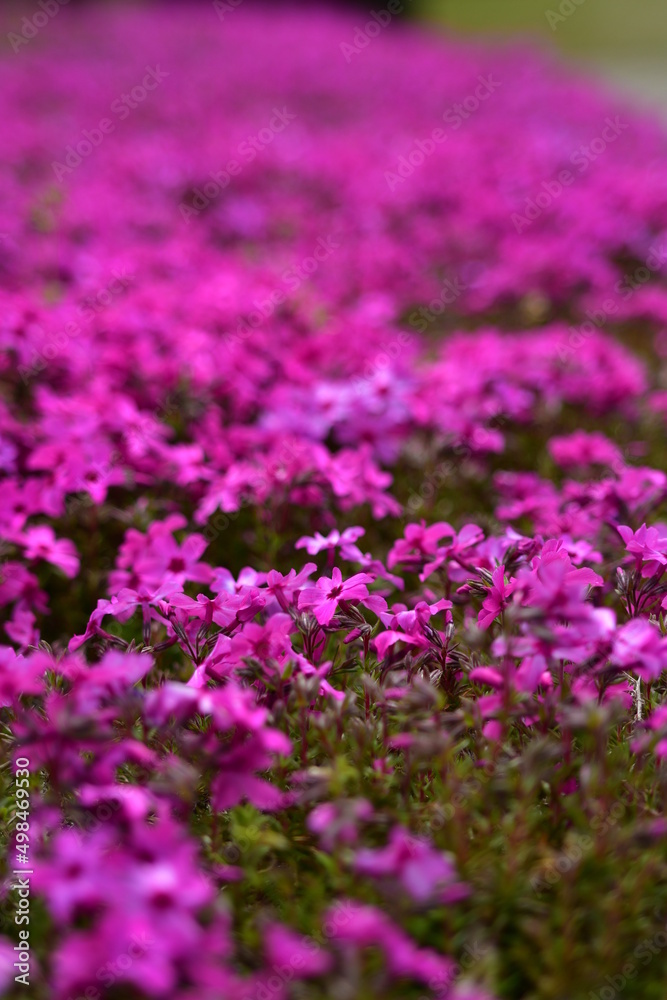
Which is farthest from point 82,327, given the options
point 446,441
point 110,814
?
point 110,814

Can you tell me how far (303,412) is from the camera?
3.65 m

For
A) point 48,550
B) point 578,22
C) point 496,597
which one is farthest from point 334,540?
point 578,22

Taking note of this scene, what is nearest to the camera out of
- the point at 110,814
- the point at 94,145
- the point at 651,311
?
the point at 110,814

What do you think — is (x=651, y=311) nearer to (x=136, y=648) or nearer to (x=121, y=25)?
(x=136, y=648)

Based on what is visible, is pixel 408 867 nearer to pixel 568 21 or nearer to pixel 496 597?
pixel 496 597

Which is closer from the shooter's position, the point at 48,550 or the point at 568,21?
the point at 48,550

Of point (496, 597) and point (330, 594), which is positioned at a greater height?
point (496, 597)

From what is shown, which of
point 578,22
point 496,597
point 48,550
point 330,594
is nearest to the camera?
point 496,597

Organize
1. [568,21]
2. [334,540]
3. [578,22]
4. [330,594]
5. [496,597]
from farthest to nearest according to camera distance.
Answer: [568,21] < [578,22] < [334,540] < [330,594] < [496,597]

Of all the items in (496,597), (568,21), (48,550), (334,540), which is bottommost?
(568,21)

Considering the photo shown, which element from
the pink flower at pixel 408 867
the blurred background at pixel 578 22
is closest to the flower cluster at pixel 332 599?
the pink flower at pixel 408 867

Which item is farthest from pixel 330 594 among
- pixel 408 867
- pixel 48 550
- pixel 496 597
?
pixel 48 550

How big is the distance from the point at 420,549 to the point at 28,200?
20.3ft

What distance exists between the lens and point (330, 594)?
2188 millimetres
